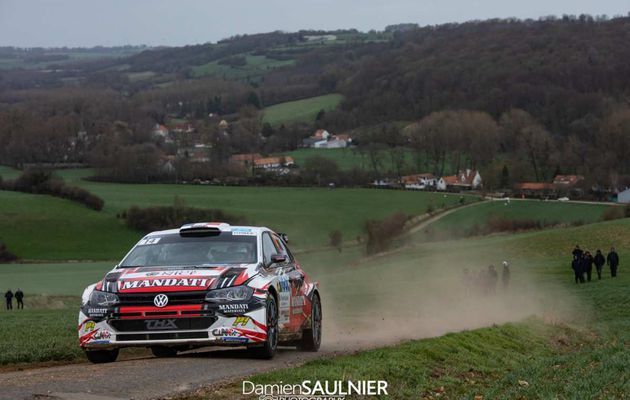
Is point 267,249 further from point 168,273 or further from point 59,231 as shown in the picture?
point 59,231

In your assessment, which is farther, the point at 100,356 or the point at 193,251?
the point at 193,251

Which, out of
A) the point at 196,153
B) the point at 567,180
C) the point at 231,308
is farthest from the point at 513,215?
the point at 231,308

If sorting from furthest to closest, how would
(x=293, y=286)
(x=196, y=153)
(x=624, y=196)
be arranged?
(x=196, y=153) < (x=624, y=196) < (x=293, y=286)

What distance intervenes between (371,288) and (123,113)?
523 feet

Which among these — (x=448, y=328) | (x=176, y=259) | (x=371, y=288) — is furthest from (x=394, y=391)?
(x=371, y=288)

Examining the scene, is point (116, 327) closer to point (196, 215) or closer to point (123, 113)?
point (196, 215)

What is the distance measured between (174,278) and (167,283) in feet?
0.41

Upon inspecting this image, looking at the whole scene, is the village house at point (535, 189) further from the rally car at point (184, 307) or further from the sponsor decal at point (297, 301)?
the rally car at point (184, 307)

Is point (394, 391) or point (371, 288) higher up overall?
point (394, 391)

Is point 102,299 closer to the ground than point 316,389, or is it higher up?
higher up

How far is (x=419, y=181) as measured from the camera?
124938mm

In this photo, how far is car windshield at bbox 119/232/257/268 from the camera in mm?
13727

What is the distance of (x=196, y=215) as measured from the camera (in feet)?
297

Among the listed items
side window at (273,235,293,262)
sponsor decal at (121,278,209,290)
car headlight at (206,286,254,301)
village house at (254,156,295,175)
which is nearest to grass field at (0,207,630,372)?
car headlight at (206,286,254,301)
